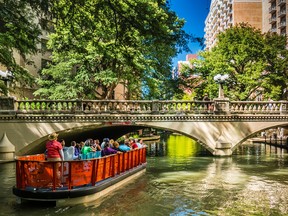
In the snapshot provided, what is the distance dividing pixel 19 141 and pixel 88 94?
9600 mm

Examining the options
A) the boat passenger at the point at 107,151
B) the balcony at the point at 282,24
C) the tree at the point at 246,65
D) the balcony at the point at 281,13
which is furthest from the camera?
the balcony at the point at 282,24

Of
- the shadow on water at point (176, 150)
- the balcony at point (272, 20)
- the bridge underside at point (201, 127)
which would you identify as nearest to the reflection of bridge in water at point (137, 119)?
the bridge underside at point (201, 127)

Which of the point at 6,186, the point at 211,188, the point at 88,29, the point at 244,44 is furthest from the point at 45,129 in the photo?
the point at 244,44

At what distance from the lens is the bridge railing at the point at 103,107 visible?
23.8m

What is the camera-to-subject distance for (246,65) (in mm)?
37281

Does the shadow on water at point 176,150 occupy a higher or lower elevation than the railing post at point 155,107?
lower

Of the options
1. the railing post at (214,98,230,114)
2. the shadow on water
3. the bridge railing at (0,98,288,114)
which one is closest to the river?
the bridge railing at (0,98,288,114)

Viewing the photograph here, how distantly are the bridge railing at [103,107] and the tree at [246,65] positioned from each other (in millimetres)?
11229

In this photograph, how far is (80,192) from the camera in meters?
11.9

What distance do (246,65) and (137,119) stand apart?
17.2 m

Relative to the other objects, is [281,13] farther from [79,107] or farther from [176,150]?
[79,107]

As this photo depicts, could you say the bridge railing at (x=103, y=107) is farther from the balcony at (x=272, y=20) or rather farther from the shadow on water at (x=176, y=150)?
the balcony at (x=272, y=20)

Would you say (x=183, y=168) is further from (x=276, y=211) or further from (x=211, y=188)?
(x=276, y=211)

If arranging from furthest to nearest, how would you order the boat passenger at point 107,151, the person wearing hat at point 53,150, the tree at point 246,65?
the tree at point 246,65 < the boat passenger at point 107,151 < the person wearing hat at point 53,150
